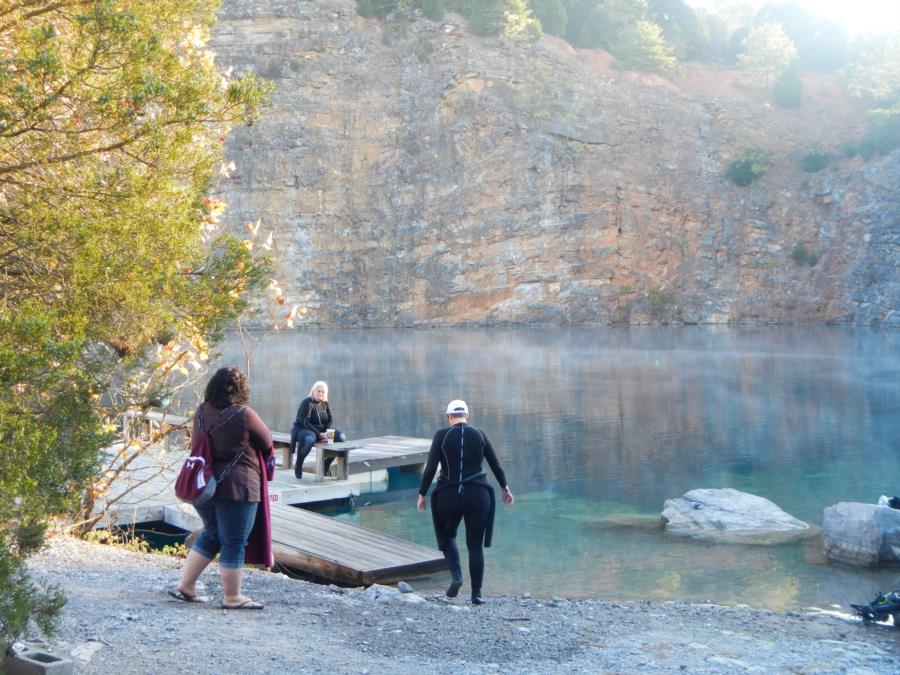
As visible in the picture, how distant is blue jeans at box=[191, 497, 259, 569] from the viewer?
6184 millimetres

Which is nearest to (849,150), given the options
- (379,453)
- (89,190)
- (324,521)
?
(379,453)

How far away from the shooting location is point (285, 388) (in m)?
24.8

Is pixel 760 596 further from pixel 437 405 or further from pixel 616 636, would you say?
pixel 437 405

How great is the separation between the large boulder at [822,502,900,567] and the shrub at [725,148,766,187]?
154 feet

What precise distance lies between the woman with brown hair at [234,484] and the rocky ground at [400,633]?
33 centimetres

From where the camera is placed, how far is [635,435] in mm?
18109

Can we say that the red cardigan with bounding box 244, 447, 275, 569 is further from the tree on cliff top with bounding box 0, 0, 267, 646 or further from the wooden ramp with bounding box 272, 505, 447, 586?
the wooden ramp with bounding box 272, 505, 447, 586

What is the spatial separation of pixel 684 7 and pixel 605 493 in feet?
221

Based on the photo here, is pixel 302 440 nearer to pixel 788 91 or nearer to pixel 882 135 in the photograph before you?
pixel 882 135

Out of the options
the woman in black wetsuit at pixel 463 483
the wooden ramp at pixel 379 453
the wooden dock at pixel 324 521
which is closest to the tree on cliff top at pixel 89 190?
the woman in black wetsuit at pixel 463 483

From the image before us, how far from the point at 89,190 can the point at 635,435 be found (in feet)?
46.9

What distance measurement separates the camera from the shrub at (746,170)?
2144 inches

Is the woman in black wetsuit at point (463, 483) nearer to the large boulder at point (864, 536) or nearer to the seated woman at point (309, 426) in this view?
the large boulder at point (864, 536)

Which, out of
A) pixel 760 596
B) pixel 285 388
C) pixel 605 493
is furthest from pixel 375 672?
pixel 285 388
